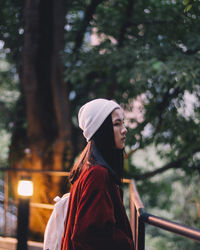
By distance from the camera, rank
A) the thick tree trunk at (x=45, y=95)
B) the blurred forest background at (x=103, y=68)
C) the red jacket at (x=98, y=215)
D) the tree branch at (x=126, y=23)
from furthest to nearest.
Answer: the tree branch at (x=126, y=23)
the thick tree trunk at (x=45, y=95)
the blurred forest background at (x=103, y=68)
the red jacket at (x=98, y=215)

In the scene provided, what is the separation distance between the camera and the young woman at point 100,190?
120 centimetres

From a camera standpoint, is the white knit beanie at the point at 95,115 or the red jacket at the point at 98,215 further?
the white knit beanie at the point at 95,115

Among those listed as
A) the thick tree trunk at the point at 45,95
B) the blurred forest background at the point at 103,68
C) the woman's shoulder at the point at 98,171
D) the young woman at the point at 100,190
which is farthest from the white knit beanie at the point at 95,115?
the thick tree trunk at the point at 45,95

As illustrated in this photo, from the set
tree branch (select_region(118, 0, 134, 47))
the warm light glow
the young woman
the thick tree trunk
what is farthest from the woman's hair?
tree branch (select_region(118, 0, 134, 47))

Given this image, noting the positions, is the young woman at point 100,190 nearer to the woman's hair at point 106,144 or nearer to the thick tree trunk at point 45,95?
the woman's hair at point 106,144

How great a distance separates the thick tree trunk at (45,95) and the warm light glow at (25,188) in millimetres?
3071

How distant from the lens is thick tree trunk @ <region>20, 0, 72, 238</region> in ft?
16.4

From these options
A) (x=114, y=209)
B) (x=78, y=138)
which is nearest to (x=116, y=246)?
(x=114, y=209)

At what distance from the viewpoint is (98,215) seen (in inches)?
46.6

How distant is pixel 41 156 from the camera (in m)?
5.59

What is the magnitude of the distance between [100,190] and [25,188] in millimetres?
658

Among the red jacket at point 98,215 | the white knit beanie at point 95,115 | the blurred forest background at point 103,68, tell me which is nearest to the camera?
the red jacket at point 98,215

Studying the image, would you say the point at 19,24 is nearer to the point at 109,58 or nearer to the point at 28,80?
the point at 28,80

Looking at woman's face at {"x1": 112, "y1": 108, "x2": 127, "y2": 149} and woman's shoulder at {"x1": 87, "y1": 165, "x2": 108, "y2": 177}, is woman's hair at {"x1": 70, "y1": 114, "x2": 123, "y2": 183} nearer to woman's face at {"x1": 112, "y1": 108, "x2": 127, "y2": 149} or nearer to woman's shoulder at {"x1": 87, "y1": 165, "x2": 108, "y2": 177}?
woman's face at {"x1": 112, "y1": 108, "x2": 127, "y2": 149}
